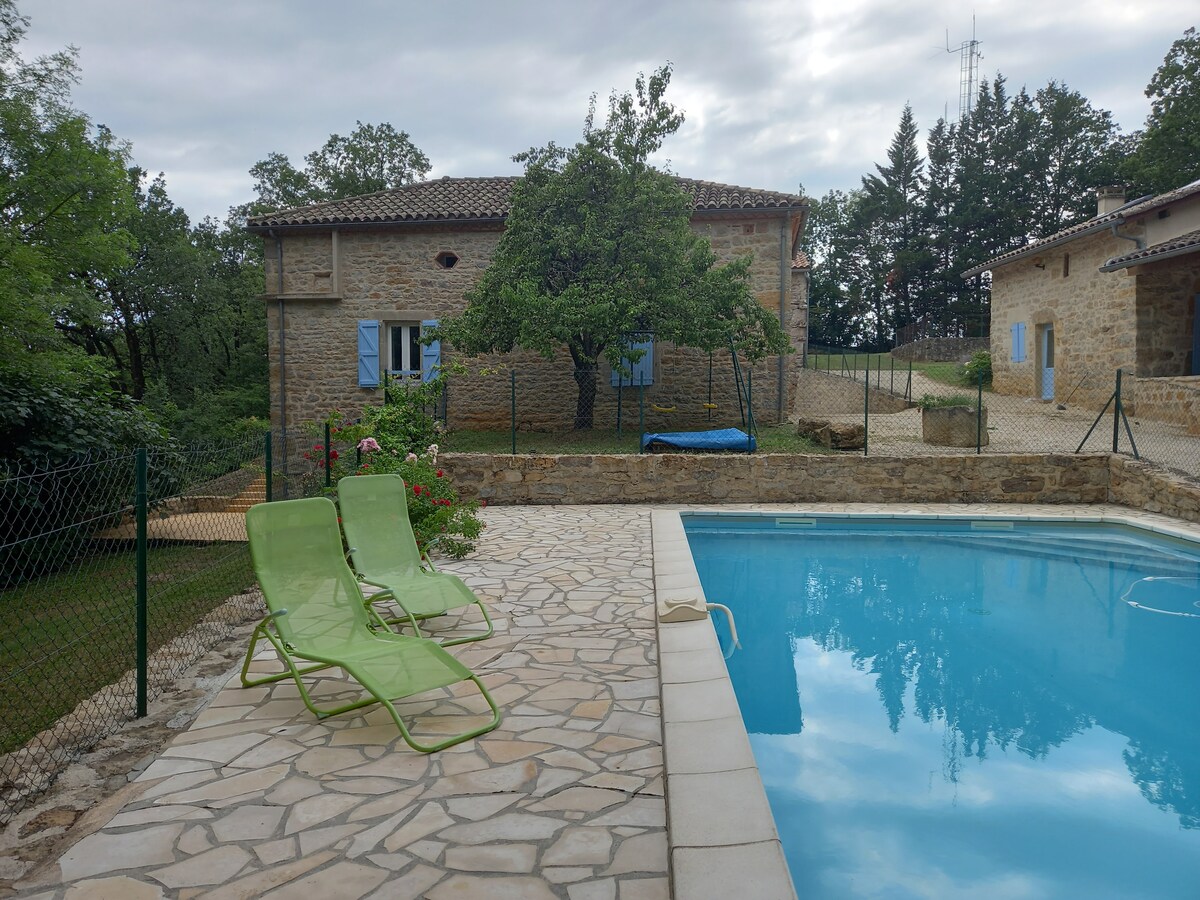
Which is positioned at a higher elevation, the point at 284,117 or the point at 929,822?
the point at 284,117

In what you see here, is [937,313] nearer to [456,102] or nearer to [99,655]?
[456,102]

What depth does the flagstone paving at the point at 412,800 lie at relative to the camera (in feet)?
7.76

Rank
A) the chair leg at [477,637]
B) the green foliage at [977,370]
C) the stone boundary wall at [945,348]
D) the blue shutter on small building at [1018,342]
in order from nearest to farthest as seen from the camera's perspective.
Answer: the chair leg at [477,637] → the blue shutter on small building at [1018,342] → the green foliage at [977,370] → the stone boundary wall at [945,348]

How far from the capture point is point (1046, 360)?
1786 cm

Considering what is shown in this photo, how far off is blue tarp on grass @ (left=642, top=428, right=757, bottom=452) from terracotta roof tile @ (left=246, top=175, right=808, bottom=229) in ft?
18.9

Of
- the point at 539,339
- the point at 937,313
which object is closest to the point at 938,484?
the point at 539,339

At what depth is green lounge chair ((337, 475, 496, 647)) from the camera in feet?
15.5

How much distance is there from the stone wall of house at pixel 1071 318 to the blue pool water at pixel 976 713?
8149mm

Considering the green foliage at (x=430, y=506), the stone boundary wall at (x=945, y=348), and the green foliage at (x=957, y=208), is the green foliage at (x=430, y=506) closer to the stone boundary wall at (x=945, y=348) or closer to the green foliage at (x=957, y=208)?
the stone boundary wall at (x=945, y=348)

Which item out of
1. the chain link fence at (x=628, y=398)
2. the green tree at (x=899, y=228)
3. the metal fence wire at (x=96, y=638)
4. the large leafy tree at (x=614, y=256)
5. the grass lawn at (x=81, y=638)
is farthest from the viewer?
the green tree at (x=899, y=228)

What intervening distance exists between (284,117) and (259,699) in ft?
39.3

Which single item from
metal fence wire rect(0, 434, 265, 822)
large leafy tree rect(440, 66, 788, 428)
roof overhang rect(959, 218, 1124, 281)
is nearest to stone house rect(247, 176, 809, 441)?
large leafy tree rect(440, 66, 788, 428)

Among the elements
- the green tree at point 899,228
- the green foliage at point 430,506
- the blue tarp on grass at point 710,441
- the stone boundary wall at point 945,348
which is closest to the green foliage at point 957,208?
the green tree at point 899,228

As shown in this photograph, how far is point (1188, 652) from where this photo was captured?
551 centimetres
